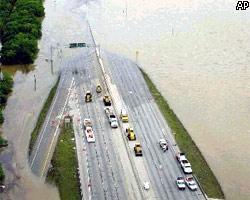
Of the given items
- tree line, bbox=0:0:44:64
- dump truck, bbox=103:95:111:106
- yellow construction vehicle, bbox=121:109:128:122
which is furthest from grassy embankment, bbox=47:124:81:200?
tree line, bbox=0:0:44:64

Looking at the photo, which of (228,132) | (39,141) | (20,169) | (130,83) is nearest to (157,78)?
(130,83)

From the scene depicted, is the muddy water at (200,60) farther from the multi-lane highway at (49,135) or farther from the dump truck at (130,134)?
the multi-lane highway at (49,135)

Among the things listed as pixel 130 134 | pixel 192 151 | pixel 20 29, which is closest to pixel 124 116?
pixel 130 134

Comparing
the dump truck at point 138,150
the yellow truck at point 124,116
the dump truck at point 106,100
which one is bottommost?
the dump truck at point 138,150

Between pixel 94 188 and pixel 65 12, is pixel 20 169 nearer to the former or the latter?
pixel 94 188

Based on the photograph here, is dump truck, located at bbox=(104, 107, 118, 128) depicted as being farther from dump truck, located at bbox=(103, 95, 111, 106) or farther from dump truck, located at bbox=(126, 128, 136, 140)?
dump truck, located at bbox=(126, 128, 136, 140)

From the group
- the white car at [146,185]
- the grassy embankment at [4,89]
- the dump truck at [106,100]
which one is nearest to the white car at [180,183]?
the white car at [146,185]
